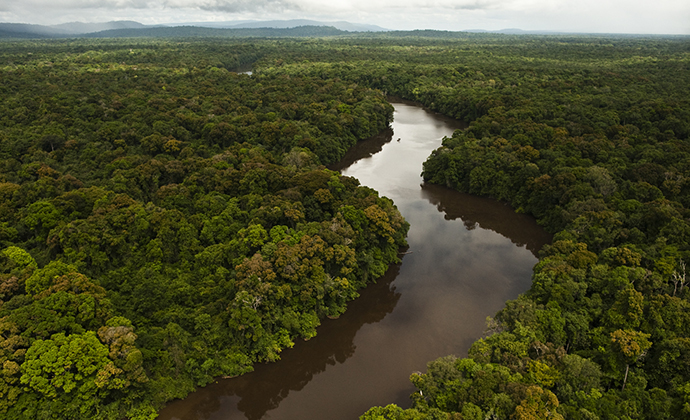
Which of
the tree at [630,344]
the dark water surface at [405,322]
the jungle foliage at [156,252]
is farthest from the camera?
the dark water surface at [405,322]

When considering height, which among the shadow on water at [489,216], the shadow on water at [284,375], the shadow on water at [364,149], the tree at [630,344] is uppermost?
the shadow on water at [364,149]

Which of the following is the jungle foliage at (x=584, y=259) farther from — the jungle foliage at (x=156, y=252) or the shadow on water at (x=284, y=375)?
the jungle foliage at (x=156, y=252)

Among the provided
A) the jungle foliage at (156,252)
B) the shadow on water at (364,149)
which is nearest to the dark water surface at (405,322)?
the jungle foliage at (156,252)

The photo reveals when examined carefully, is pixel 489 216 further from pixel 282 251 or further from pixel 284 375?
pixel 284 375

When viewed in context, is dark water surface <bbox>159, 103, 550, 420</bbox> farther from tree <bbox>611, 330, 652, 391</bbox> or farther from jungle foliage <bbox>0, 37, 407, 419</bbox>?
tree <bbox>611, 330, 652, 391</bbox>

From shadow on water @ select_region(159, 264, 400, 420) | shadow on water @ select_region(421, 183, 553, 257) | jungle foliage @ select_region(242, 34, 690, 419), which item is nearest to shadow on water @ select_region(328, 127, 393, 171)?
jungle foliage @ select_region(242, 34, 690, 419)

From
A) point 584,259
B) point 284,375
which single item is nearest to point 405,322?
point 284,375

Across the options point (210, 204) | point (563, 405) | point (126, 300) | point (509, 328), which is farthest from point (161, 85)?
point (563, 405)
